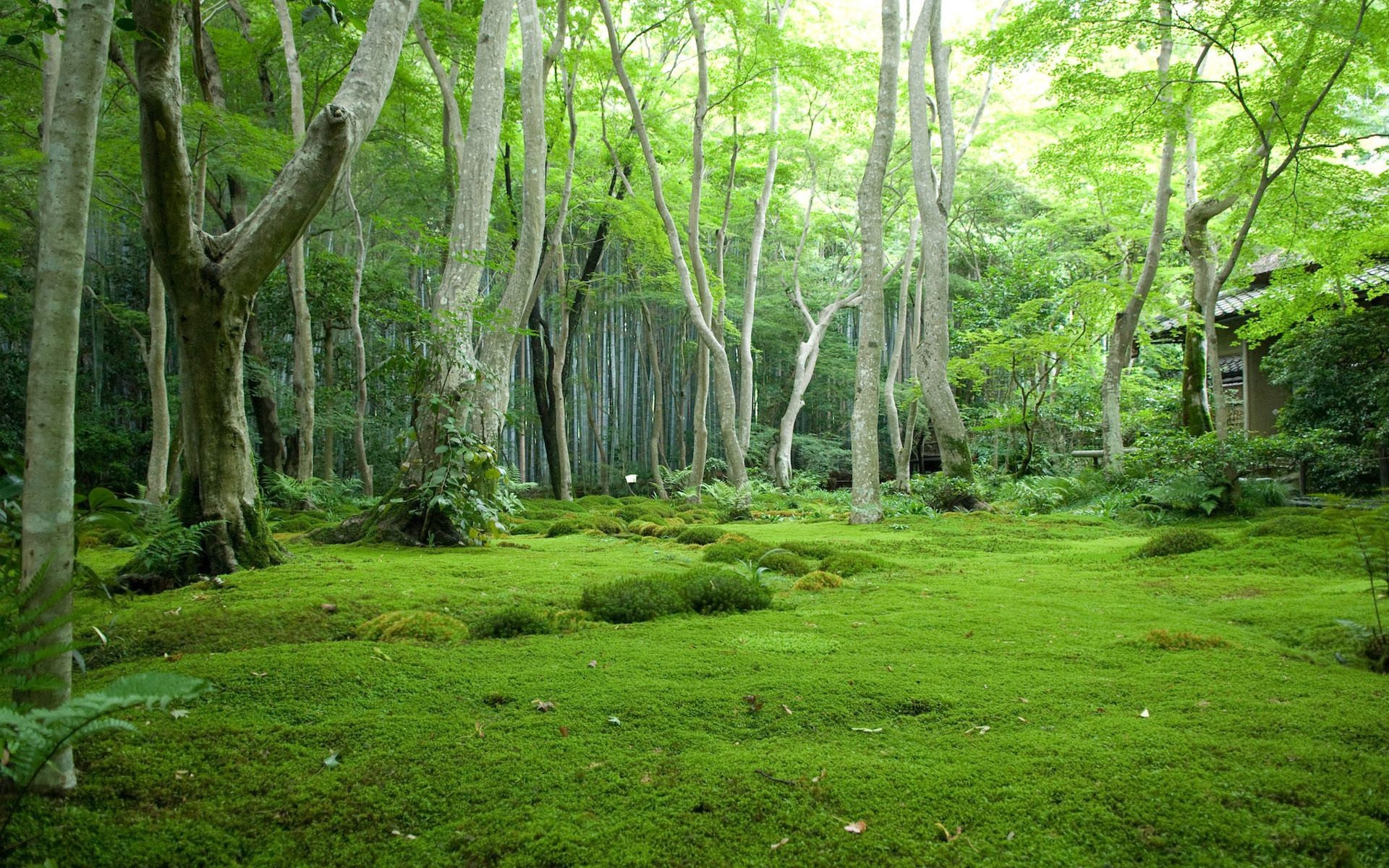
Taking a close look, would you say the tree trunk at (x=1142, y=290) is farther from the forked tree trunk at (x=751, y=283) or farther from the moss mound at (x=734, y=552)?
the moss mound at (x=734, y=552)

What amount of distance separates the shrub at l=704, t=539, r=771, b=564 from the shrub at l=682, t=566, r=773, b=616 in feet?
3.24

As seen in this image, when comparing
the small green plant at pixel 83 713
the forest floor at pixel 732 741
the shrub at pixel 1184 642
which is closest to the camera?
the small green plant at pixel 83 713

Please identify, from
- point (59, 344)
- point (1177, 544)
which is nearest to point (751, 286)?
point (1177, 544)

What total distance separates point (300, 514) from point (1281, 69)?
1129 centimetres

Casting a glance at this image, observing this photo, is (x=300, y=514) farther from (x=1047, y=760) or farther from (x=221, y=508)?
(x=1047, y=760)

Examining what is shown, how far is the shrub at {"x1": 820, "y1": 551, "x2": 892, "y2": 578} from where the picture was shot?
476 centimetres

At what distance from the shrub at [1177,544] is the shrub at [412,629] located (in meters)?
4.66

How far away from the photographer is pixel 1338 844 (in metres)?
1.48

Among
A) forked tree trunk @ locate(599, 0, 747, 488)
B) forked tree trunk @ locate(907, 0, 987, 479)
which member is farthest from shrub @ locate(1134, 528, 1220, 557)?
forked tree trunk @ locate(599, 0, 747, 488)

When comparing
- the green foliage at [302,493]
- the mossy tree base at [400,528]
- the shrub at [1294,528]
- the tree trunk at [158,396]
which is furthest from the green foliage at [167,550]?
the shrub at [1294,528]

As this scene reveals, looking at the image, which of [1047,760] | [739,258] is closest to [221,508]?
[1047,760]

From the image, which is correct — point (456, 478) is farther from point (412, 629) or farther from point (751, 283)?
point (751, 283)

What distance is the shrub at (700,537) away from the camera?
6.22m

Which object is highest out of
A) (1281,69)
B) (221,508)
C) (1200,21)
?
(1200,21)
